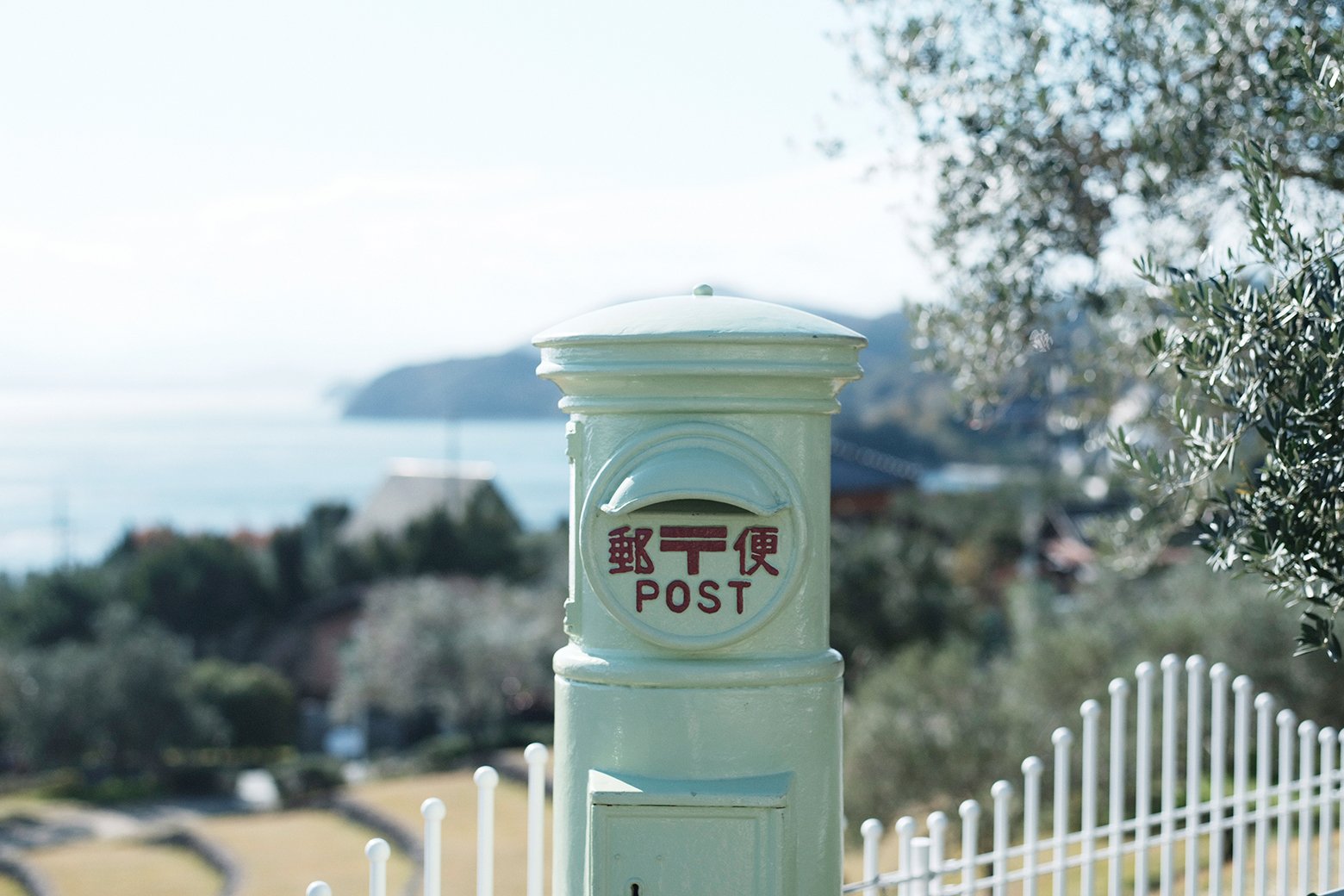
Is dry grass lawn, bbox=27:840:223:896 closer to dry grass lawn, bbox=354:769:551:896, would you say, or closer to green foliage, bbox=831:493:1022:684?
dry grass lawn, bbox=354:769:551:896

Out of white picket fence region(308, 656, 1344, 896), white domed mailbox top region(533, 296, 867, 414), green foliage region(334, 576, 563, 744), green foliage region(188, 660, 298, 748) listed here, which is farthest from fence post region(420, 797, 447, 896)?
green foliage region(188, 660, 298, 748)

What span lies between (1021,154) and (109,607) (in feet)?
104

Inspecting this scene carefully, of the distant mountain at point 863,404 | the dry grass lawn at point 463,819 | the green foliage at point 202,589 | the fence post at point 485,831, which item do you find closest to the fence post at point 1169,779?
the fence post at point 485,831

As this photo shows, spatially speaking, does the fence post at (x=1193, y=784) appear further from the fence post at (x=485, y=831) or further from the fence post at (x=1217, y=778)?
the fence post at (x=485, y=831)

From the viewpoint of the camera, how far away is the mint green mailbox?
2.94m

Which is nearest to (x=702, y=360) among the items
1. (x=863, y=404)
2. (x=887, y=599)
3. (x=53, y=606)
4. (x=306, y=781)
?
(x=887, y=599)

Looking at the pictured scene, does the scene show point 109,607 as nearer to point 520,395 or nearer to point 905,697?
point 905,697

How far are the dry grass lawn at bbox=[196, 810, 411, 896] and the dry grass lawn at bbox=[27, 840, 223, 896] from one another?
14.5 inches

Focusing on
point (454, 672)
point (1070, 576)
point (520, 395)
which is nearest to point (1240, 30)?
point (454, 672)

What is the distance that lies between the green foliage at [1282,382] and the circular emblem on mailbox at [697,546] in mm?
964

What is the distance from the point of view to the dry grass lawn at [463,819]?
675 inches

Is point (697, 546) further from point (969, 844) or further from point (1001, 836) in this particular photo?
point (1001, 836)

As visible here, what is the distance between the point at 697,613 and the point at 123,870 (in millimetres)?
20995

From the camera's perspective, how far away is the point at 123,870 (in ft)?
69.8
